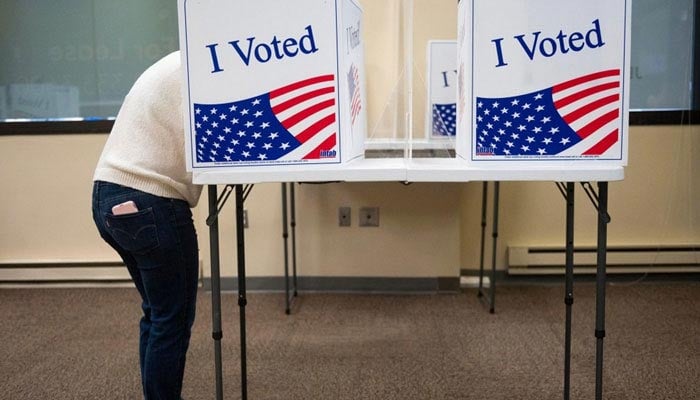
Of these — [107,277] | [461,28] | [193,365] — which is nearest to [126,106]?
[461,28]

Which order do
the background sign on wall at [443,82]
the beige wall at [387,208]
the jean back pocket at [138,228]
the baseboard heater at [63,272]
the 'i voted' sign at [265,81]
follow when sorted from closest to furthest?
the 'i voted' sign at [265,81] < the jean back pocket at [138,228] < the background sign on wall at [443,82] < the beige wall at [387,208] < the baseboard heater at [63,272]

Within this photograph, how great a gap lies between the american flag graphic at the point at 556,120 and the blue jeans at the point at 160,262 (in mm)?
744

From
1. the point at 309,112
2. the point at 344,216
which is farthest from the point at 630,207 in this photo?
the point at 309,112

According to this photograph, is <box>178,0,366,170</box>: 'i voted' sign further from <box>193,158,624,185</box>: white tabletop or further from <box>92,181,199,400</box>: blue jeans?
<box>92,181,199,400</box>: blue jeans

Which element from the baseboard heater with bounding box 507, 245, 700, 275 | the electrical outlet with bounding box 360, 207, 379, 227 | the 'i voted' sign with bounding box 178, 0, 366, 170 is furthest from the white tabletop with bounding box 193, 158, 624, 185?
the baseboard heater with bounding box 507, 245, 700, 275

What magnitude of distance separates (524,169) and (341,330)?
1479 mm

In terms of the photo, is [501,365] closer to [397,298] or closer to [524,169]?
[397,298]

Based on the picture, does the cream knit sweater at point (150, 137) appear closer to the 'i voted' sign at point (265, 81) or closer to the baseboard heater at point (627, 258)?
the 'i voted' sign at point (265, 81)

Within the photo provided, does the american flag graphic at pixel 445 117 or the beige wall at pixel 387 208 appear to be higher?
the american flag graphic at pixel 445 117

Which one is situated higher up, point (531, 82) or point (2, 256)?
point (531, 82)

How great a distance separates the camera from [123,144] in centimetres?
139

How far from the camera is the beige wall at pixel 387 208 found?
118 inches

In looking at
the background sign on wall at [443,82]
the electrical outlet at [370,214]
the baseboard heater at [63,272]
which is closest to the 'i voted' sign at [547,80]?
the background sign on wall at [443,82]

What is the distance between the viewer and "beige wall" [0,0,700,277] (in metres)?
3.01
